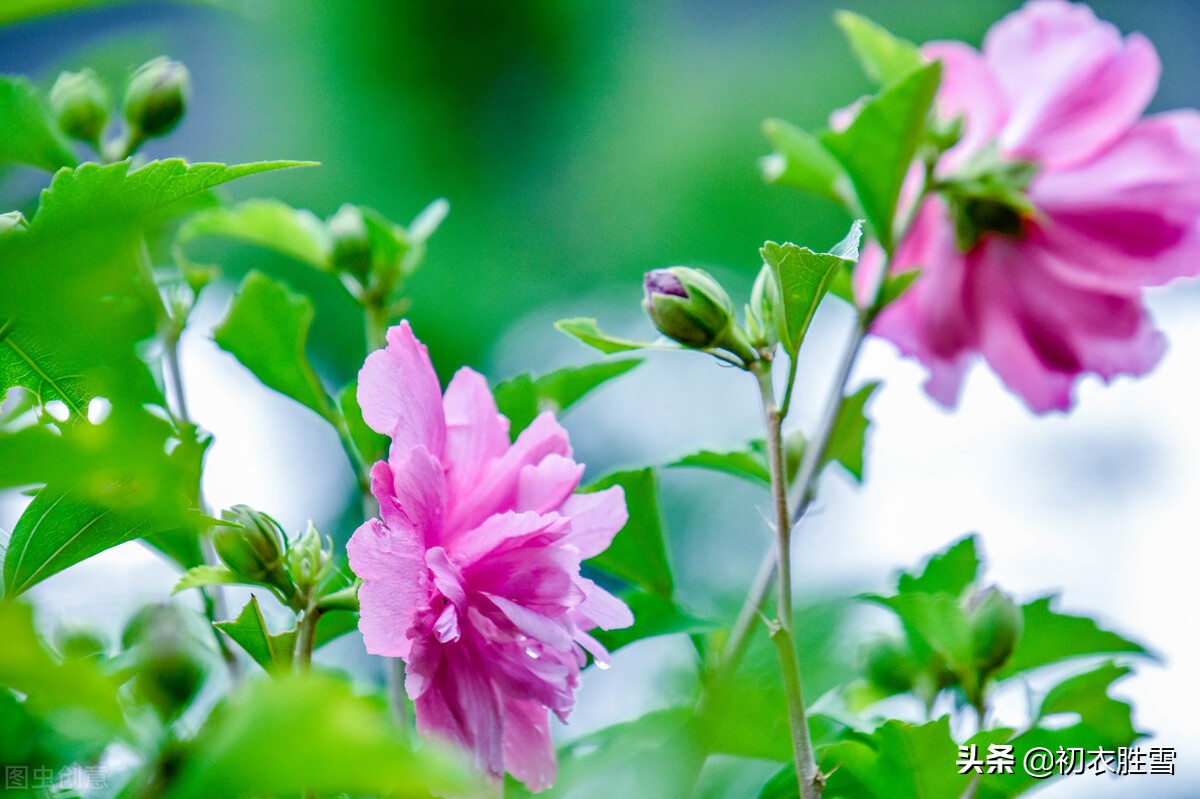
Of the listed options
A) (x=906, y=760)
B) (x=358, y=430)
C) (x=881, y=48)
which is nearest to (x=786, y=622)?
(x=906, y=760)

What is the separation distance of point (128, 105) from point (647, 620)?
282 mm

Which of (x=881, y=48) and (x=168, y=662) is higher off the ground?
(x=881, y=48)

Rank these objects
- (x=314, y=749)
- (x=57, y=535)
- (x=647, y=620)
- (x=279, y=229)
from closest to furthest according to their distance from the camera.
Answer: (x=314, y=749) → (x=57, y=535) → (x=647, y=620) → (x=279, y=229)

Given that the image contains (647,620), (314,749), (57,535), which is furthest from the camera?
(647,620)

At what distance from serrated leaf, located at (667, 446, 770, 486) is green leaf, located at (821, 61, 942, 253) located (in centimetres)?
11

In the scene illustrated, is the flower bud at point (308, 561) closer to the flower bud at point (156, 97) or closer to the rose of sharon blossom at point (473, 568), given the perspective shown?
the rose of sharon blossom at point (473, 568)

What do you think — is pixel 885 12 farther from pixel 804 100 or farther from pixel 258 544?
pixel 258 544

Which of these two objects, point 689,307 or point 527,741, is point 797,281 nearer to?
point 689,307

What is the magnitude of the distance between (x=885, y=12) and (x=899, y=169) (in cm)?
337

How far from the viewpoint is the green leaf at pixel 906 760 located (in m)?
0.31

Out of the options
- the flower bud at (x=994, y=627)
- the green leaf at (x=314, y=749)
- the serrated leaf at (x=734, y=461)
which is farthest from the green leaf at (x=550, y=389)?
the green leaf at (x=314, y=749)

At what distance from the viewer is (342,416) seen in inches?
15.5

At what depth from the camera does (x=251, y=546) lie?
0.97 feet

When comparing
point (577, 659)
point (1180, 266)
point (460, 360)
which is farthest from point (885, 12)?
point (577, 659)
